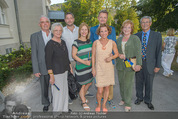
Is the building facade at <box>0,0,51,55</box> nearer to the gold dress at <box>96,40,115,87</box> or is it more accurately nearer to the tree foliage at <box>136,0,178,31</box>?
the gold dress at <box>96,40,115,87</box>

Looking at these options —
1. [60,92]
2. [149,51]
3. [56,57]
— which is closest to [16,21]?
[56,57]

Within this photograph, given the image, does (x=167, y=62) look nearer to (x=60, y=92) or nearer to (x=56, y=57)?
(x=60, y=92)

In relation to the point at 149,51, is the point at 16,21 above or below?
above

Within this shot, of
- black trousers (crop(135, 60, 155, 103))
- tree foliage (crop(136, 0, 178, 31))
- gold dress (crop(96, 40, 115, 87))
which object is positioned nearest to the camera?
gold dress (crop(96, 40, 115, 87))

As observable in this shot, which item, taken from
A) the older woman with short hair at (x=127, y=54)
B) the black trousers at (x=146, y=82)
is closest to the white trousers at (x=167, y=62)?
the black trousers at (x=146, y=82)

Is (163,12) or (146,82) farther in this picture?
(163,12)

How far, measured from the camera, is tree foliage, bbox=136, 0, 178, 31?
29.1ft

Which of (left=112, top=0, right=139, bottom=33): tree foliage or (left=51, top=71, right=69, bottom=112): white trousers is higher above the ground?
(left=112, top=0, right=139, bottom=33): tree foliage

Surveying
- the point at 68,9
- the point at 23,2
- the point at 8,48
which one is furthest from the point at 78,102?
the point at 68,9

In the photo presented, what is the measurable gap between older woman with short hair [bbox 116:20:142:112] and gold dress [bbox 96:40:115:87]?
346 mm

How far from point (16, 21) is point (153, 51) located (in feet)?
35.2

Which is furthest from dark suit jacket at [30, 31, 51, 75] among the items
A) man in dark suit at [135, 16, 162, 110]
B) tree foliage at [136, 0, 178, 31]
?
tree foliage at [136, 0, 178, 31]

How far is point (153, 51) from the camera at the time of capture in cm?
293

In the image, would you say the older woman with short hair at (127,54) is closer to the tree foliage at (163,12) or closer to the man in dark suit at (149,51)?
the man in dark suit at (149,51)
